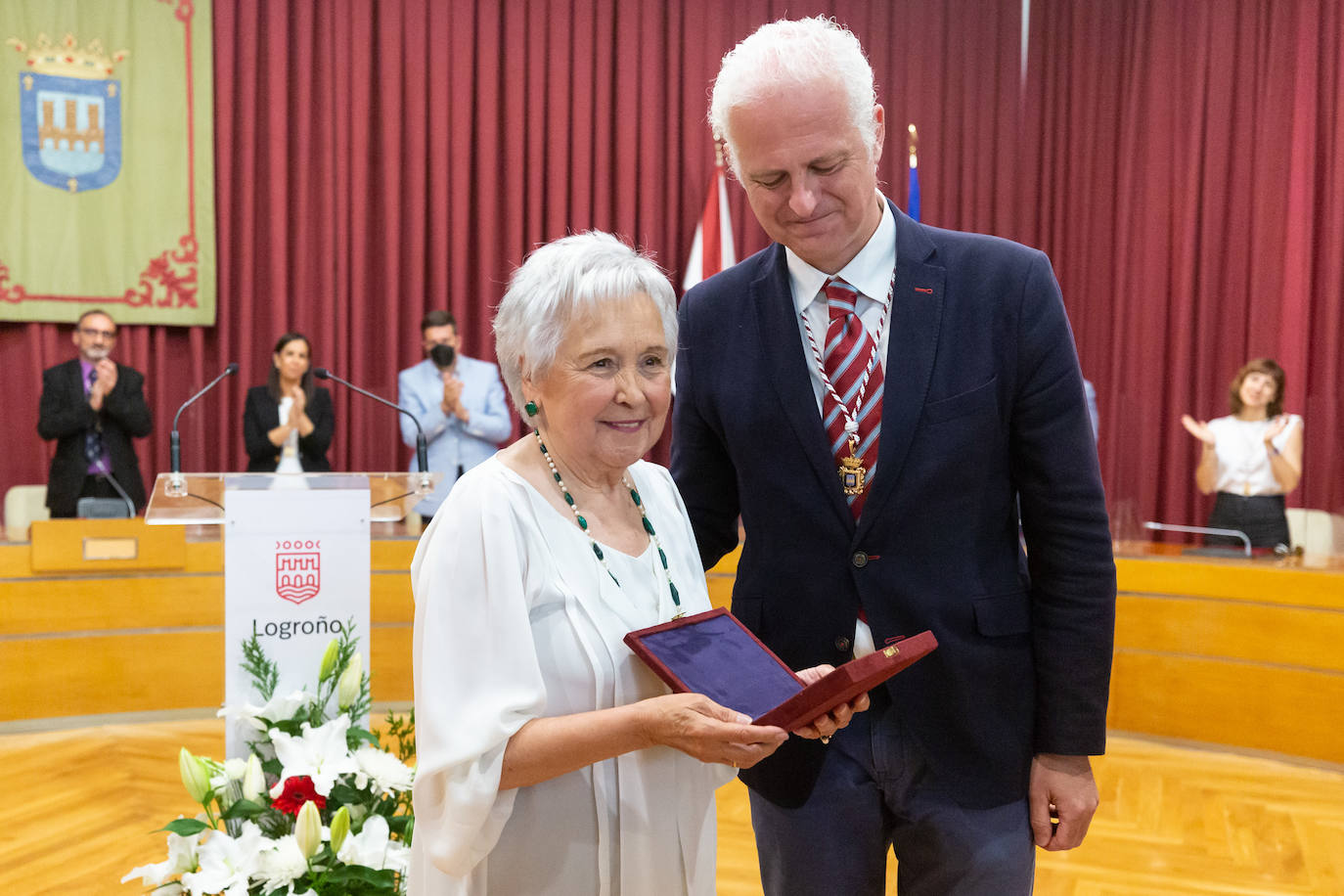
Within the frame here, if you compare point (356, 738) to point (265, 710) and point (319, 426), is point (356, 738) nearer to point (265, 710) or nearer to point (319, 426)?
point (265, 710)

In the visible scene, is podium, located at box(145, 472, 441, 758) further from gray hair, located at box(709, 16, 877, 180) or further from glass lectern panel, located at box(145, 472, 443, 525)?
gray hair, located at box(709, 16, 877, 180)

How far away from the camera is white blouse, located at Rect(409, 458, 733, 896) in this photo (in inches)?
51.3

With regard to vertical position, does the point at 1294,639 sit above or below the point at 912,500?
below

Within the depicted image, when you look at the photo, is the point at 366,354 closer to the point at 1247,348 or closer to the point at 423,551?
the point at 1247,348

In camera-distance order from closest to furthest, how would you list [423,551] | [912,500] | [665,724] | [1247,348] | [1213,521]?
[665,724] → [423,551] → [912,500] → [1213,521] → [1247,348]

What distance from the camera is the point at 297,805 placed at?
200 centimetres

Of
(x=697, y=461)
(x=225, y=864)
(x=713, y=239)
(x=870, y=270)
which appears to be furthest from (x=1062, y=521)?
(x=713, y=239)

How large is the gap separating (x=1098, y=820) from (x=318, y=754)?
3.08 metres

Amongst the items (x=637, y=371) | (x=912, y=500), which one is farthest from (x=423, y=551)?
(x=912, y=500)

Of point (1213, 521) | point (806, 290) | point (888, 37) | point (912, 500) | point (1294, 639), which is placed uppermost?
point (888, 37)

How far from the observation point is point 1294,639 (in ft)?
15.7

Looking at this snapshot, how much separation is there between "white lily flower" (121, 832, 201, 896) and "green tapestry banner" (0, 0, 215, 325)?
19.5ft

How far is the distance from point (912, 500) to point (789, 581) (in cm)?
22

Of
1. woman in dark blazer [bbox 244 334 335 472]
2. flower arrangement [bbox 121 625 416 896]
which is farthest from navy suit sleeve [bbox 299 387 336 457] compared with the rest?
flower arrangement [bbox 121 625 416 896]
